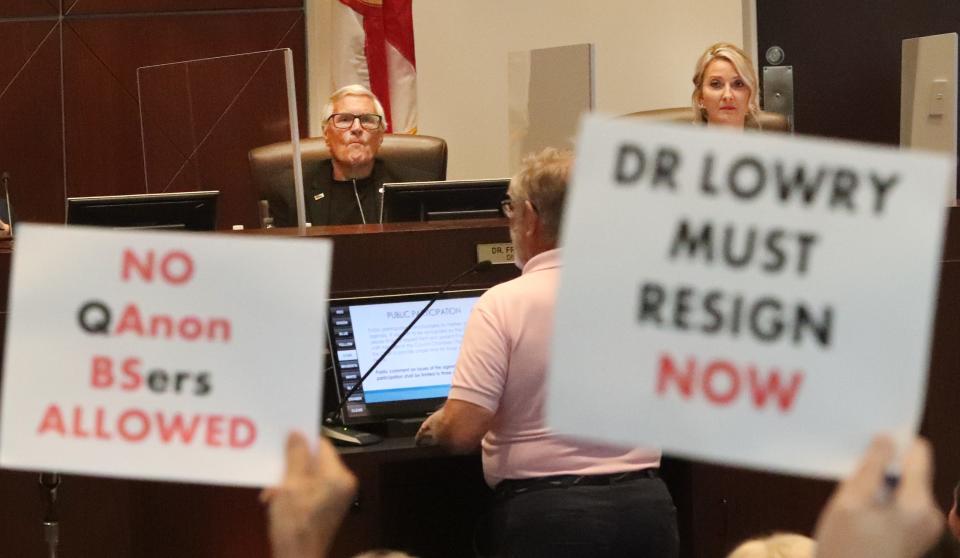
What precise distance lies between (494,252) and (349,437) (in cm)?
55

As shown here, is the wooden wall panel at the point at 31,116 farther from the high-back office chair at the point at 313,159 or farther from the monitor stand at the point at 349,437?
the monitor stand at the point at 349,437

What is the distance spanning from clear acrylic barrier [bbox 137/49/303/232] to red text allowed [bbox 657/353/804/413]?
5120 mm

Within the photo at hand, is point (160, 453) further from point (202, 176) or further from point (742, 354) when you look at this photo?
point (202, 176)

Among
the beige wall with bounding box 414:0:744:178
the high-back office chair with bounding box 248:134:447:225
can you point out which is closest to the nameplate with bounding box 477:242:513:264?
the high-back office chair with bounding box 248:134:447:225

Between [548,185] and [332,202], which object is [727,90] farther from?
[548,185]

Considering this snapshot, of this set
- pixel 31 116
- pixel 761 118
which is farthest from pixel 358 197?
pixel 31 116

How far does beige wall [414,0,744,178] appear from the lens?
6.34 meters

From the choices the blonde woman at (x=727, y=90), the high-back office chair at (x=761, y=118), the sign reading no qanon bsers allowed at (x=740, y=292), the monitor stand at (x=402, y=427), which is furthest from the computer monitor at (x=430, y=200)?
the sign reading no qanon bsers allowed at (x=740, y=292)

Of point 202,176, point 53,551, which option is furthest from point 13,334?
point 202,176

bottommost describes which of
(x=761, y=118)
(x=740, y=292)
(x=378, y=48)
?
(x=740, y=292)

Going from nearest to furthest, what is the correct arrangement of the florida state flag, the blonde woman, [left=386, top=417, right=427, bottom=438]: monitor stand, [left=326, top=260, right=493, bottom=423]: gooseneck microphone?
1. [left=326, top=260, right=493, bottom=423]: gooseneck microphone
2. [left=386, top=417, right=427, bottom=438]: monitor stand
3. the blonde woman
4. the florida state flag

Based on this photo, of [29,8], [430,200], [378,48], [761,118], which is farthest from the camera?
[378,48]

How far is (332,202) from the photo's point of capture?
473 cm

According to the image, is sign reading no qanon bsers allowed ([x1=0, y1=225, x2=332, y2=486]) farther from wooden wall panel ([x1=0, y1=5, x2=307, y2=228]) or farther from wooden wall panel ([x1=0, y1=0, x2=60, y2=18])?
wooden wall panel ([x1=0, y1=0, x2=60, y2=18])
